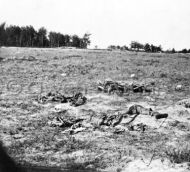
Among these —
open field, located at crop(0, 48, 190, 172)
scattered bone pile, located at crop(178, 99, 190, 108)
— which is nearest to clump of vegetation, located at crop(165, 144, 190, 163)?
open field, located at crop(0, 48, 190, 172)

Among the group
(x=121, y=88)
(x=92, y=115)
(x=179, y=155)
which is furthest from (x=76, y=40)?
(x=179, y=155)

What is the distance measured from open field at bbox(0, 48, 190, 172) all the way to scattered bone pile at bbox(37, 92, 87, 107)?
271 millimetres

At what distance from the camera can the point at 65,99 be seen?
1194 centimetres

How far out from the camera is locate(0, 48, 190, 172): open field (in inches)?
291

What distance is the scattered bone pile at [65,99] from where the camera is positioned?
1157 centimetres

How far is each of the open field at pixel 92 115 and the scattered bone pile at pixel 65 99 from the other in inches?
10.7

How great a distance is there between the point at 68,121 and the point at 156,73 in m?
8.12

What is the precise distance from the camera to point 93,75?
637 inches

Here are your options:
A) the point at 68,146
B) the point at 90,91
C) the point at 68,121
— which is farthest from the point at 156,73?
the point at 68,146

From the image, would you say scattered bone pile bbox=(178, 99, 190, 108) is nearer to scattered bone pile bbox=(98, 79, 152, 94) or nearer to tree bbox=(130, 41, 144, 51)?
scattered bone pile bbox=(98, 79, 152, 94)

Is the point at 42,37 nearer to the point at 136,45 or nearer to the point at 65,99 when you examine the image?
the point at 136,45

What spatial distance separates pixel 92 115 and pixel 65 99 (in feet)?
6.29

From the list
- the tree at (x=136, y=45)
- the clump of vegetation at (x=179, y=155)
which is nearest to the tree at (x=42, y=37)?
the tree at (x=136, y=45)

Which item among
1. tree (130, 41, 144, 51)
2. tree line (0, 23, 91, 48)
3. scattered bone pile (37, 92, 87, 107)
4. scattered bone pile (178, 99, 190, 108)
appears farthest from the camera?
tree line (0, 23, 91, 48)
